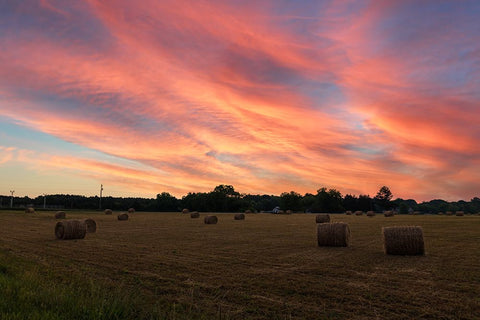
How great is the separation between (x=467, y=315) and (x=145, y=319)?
22.4ft

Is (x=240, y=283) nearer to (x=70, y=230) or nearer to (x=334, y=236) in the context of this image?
(x=334, y=236)

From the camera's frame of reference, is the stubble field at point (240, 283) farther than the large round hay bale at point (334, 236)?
No

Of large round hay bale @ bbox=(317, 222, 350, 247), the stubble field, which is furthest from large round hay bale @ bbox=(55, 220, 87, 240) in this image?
large round hay bale @ bbox=(317, 222, 350, 247)

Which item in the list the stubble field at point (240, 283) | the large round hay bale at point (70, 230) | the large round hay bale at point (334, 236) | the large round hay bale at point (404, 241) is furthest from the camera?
the large round hay bale at point (70, 230)

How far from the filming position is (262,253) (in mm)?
17391

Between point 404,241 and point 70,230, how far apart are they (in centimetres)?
2025

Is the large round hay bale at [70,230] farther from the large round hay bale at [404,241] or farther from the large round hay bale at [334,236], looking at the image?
the large round hay bale at [404,241]

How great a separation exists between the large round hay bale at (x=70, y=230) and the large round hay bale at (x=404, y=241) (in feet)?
62.7

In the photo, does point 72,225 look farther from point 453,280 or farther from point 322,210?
point 322,210

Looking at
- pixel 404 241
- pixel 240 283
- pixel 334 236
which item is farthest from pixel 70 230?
pixel 404 241

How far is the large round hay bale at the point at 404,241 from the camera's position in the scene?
1740 centimetres

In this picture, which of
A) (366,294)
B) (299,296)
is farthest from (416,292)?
(299,296)

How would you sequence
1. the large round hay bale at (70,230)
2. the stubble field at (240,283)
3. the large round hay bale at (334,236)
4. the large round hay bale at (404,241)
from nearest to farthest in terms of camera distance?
the stubble field at (240,283) < the large round hay bale at (404,241) < the large round hay bale at (334,236) < the large round hay bale at (70,230)

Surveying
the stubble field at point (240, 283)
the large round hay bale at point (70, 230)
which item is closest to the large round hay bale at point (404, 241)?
the stubble field at point (240, 283)
